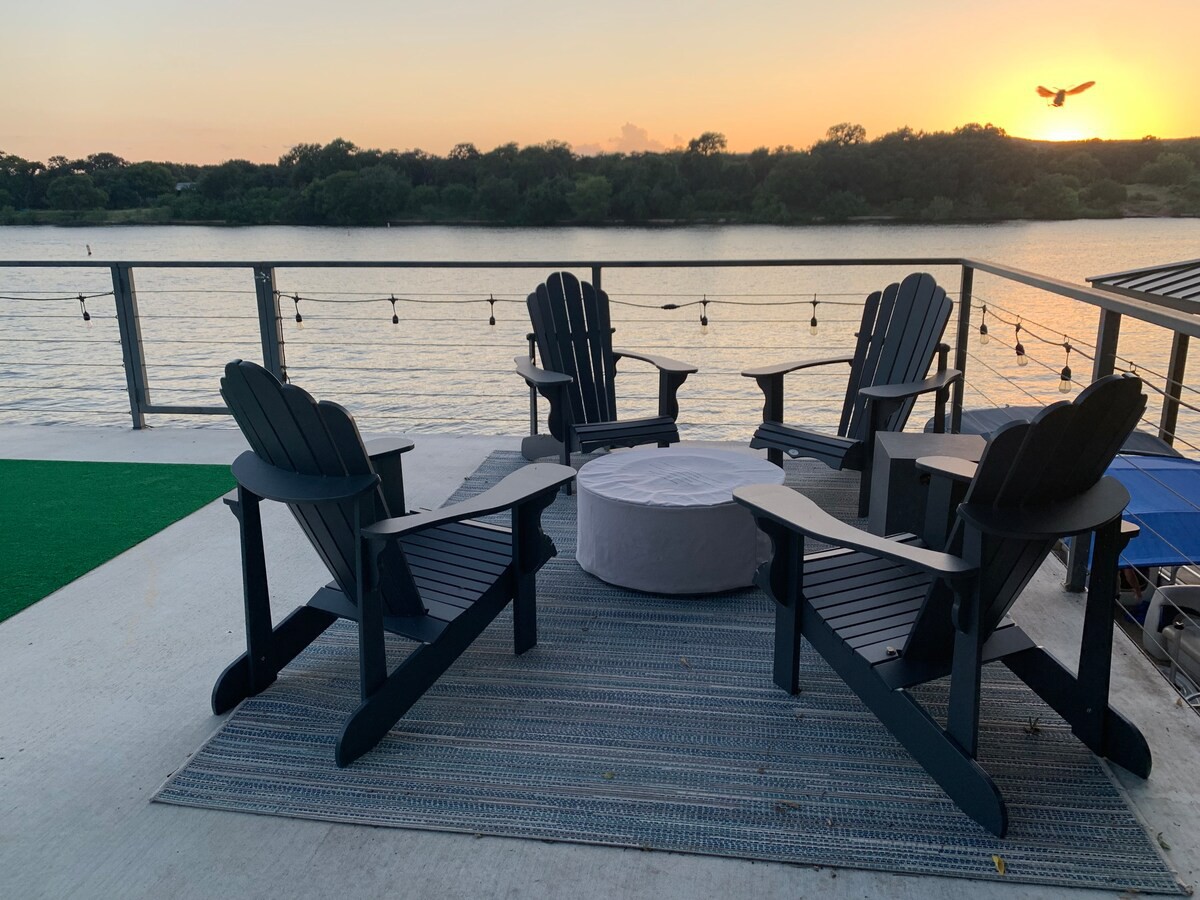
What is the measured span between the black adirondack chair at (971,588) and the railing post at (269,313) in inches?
139

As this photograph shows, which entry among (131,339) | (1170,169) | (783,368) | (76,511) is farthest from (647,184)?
(76,511)

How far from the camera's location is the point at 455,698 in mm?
2359

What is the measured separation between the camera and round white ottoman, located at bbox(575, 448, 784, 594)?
2.91 meters

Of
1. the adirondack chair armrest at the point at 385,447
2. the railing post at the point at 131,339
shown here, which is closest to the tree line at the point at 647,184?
the railing post at the point at 131,339

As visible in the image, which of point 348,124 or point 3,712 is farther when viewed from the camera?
point 348,124

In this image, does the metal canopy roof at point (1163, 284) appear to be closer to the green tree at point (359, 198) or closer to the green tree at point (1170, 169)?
the green tree at point (1170, 169)

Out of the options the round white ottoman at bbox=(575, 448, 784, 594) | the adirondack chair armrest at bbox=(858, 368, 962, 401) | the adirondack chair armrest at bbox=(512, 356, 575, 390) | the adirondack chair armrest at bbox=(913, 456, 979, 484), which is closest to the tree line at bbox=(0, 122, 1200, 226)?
the adirondack chair armrest at bbox=(858, 368, 962, 401)

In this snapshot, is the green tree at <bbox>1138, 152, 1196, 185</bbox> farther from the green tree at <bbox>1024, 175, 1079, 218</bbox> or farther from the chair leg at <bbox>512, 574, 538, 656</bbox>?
the chair leg at <bbox>512, 574, 538, 656</bbox>

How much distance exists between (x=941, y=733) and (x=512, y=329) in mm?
16266

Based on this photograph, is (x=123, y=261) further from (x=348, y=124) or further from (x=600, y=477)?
(x=348, y=124)

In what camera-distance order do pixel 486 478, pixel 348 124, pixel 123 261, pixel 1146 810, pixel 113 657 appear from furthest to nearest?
1. pixel 348 124
2. pixel 123 261
3. pixel 486 478
4. pixel 113 657
5. pixel 1146 810

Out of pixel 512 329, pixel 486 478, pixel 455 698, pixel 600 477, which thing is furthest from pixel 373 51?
pixel 455 698

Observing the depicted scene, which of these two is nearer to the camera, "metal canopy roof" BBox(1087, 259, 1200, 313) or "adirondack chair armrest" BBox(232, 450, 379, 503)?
"adirondack chair armrest" BBox(232, 450, 379, 503)

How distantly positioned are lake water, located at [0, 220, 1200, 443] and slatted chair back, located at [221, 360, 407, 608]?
8.54 feet
